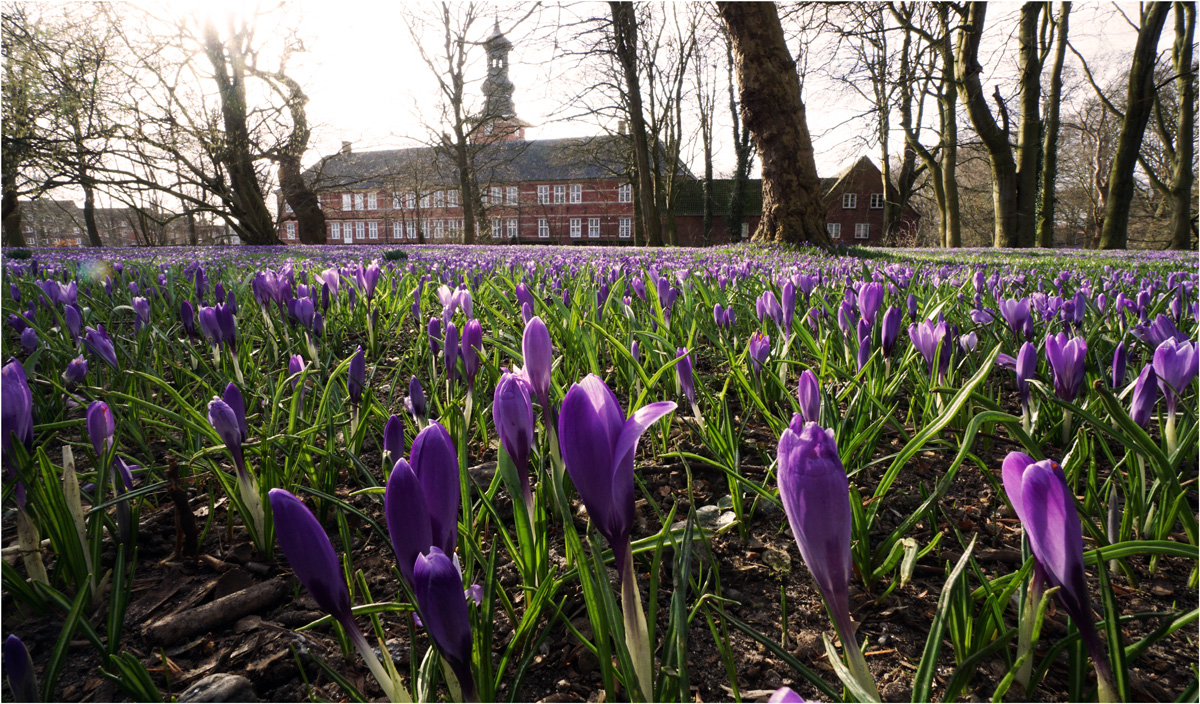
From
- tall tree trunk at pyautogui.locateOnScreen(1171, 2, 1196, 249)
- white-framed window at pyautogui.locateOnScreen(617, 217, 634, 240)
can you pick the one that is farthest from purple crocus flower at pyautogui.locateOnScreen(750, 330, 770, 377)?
white-framed window at pyautogui.locateOnScreen(617, 217, 634, 240)

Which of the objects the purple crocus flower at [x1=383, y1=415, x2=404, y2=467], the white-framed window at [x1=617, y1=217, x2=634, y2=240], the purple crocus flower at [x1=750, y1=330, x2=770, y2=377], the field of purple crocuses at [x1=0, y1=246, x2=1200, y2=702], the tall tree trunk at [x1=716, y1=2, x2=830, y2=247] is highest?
the white-framed window at [x1=617, y1=217, x2=634, y2=240]

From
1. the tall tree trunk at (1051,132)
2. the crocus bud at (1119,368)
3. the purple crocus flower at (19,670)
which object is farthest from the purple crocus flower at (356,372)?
the tall tree trunk at (1051,132)

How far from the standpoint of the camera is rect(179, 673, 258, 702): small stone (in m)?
0.80

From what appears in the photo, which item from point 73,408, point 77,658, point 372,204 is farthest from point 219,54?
point 372,204

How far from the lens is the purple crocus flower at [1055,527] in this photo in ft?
1.69

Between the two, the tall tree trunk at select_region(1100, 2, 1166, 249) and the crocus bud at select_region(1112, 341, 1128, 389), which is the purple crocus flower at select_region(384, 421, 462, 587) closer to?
the crocus bud at select_region(1112, 341, 1128, 389)

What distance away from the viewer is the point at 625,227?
2088 inches

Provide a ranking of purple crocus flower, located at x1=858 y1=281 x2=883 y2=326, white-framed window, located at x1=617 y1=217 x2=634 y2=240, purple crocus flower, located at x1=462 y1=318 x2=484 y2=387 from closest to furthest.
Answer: purple crocus flower, located at x1=462 y1=318 x2=484 y2=387, purple crocus flower, located at x1=858 y1=281 x2=883 y2=326, white-framed window, located at x1=617 y1=217 x2=634 y2=240

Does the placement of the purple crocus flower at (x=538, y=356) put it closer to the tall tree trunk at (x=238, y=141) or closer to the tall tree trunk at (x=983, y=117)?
the tall tree trunk at (x=983, y=117)

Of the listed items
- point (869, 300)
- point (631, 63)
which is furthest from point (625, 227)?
point (869, 300)

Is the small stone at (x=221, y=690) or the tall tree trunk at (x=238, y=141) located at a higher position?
the tall tree trunk at (x=238, y=141)

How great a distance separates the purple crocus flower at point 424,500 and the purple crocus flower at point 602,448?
0.42 ft

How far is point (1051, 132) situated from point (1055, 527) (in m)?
24.9

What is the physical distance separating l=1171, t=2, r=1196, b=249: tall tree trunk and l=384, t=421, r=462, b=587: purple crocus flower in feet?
81.4
